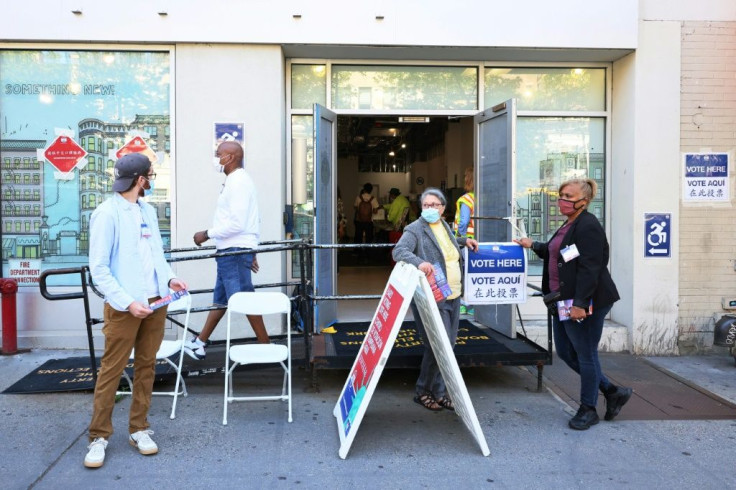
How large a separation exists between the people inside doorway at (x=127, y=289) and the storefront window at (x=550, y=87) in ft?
15.7

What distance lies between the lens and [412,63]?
7.70 m

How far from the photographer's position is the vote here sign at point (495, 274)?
5715 mm

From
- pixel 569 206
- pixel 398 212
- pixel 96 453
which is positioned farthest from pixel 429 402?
pixel 398 212

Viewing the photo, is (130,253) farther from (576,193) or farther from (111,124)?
(111,124)

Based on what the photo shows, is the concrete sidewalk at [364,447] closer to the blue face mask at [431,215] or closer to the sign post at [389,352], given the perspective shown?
the sign post at [389,352]

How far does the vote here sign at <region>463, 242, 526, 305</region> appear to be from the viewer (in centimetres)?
571

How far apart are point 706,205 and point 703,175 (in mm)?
330

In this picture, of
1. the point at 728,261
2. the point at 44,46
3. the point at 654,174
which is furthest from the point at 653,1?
the point at 44,46

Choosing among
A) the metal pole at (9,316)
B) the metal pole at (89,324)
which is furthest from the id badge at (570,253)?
the metal pole at (9,316)

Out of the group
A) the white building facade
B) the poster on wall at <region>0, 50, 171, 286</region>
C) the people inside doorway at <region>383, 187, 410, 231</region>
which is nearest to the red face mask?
the white building facade

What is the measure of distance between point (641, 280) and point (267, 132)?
14.3 feet

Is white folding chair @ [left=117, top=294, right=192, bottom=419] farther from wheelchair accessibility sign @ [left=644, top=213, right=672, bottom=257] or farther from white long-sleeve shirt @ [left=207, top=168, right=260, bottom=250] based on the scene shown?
wheelchair accessibility sign @ [left=644, top=213, right=672, bottom=257]

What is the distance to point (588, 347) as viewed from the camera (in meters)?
4.79

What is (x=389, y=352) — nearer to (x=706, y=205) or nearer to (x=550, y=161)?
(x=550, y=161)
